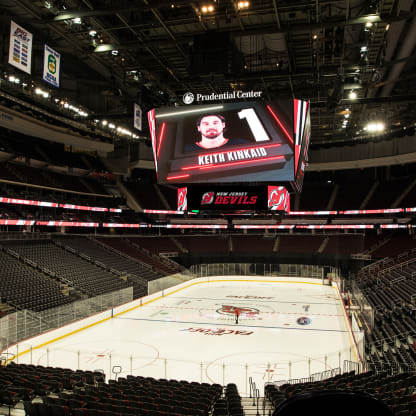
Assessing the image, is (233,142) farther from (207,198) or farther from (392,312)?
(392,312)

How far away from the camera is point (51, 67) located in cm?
1494

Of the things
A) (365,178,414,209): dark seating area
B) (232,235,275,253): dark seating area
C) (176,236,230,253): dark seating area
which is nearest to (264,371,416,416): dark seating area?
(232,235,275,253): dark seating area

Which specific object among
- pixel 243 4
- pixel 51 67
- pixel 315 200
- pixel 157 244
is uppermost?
pixel 243 4

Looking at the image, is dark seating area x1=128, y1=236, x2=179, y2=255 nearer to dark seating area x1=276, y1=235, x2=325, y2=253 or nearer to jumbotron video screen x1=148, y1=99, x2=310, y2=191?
dark seating area x1=276, y1=235, x2=325, y2=253

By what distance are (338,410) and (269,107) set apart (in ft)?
45.5

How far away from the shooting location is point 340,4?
1645cm

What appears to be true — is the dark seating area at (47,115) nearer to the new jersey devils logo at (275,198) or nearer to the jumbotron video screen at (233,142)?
the jumbotron video screen at (233,142)

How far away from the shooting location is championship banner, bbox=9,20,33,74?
12.8 meters

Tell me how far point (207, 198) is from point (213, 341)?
20.8 ft

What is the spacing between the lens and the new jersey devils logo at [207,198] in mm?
15759

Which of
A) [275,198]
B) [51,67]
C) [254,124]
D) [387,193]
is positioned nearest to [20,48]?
[51,67]

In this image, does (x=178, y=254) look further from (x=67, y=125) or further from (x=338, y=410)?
(x=338, y=410)

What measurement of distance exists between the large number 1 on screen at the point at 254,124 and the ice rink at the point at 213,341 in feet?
24.6

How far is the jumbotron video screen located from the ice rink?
6.39 metres
